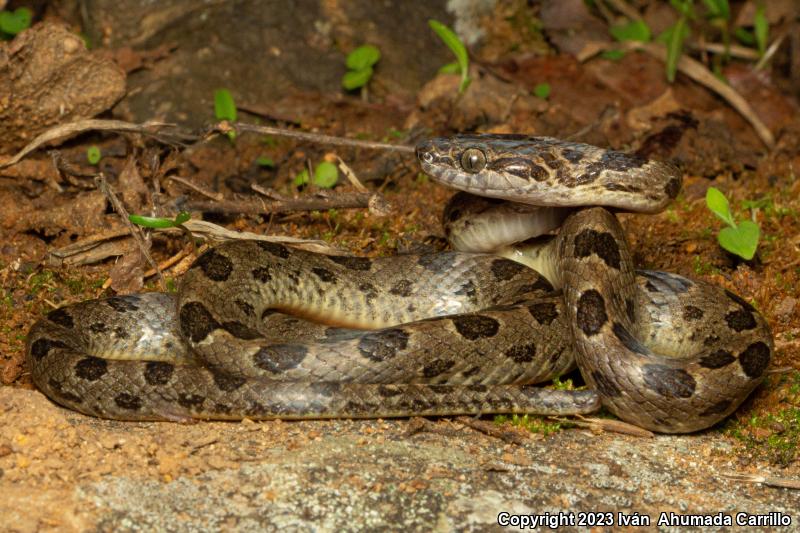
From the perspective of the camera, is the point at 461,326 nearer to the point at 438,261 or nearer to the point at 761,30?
the point at 438,261

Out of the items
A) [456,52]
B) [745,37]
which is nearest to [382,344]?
[456,52]

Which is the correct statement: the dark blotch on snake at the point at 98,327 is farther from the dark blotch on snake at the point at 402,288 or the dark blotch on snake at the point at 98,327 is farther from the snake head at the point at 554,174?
the snake head at the point at 554,174

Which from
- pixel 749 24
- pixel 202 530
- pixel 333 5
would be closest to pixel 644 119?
pixel 749 24

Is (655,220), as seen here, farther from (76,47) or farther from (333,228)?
(76,47)

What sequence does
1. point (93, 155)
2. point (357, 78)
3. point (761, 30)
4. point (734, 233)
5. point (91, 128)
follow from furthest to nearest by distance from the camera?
point (761, 30) → point (357, 78) → point (93, 155) → point (91, 128) → point (734, 233)

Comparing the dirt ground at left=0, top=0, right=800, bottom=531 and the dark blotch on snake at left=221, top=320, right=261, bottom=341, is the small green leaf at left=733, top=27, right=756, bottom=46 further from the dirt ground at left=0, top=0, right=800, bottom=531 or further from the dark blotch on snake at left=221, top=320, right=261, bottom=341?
the dark blotch on snake at left=221, top=320, right=261, bottom=341

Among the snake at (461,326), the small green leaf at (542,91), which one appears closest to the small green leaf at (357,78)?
the small green leaf at (542,91)

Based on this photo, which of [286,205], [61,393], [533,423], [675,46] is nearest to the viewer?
[61,393]
